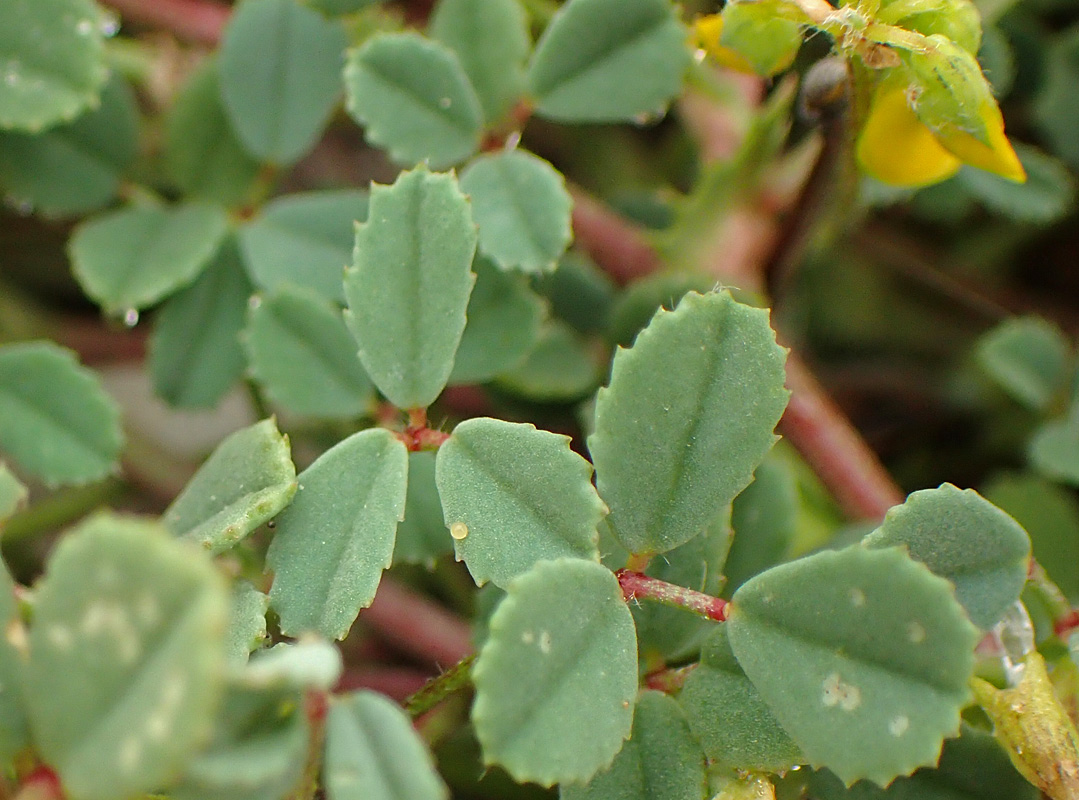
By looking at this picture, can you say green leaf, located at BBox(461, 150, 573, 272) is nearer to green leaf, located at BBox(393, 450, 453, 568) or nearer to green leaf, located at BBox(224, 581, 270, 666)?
green leaf, located at BBox(393, 450, 453, 568)

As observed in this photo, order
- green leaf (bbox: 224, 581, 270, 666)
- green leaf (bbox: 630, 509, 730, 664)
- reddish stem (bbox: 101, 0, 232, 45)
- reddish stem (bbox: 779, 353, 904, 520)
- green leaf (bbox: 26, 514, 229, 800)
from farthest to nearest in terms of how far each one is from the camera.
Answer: reddish stem (bbox: 101, 0, 232, 45) → reddish stem (bbox: 779, 353, 904, 520) → green leaf (bbox: 630, 509, 730, 664) → green leaf (bbox: 224, 581, 270, 666) → green leaf (bbox: 26, 514, 229, 800)

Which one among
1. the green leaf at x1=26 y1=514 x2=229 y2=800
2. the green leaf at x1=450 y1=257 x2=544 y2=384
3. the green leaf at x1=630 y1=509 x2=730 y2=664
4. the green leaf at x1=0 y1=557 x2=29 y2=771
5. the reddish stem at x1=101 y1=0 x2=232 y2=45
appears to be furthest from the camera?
the reddish stem at x1=101 y1=0 x2=232 y2=45

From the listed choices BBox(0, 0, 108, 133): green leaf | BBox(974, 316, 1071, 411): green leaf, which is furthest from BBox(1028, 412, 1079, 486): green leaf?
BBox(0, 0, 108, 133): green leaf

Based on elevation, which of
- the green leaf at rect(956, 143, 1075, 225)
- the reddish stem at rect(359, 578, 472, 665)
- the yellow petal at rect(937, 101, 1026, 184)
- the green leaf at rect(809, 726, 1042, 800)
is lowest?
the reddish stem at rect(359, 578, 472, 665)

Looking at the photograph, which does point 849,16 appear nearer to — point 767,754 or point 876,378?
point 767,754

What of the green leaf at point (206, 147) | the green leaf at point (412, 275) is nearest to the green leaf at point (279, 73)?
the green leaf at point (206, 147)

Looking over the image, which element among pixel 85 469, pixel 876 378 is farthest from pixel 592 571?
pixel 876 378

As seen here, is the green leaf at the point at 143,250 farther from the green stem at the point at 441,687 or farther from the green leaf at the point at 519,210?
the green stem at the point at 441,687
